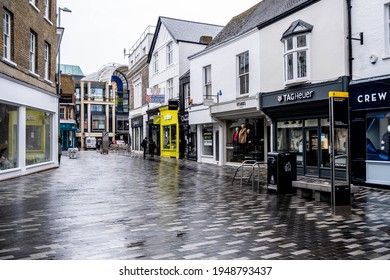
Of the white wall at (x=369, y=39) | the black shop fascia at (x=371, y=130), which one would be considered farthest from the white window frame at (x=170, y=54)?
the black shop fascia at (x=371, y=130)

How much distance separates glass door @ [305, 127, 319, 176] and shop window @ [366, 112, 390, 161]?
8.03 ft

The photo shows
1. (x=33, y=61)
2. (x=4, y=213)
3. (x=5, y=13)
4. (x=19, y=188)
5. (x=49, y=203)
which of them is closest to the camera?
(x=4, y=213)

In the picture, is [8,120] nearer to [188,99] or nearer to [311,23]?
[311,23]

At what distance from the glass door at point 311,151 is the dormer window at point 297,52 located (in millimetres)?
1992

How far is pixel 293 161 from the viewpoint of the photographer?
32.6 ft

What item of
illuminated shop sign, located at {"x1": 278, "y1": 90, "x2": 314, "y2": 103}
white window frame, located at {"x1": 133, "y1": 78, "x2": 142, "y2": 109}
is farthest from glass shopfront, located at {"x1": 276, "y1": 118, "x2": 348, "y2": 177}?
white window frame, located at {"x1": 133, "y1": 78, "x2": 142, "y2": 109}

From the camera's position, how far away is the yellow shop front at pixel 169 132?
2742 cm

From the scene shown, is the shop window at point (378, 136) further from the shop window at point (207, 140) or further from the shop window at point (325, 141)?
the shop window at point (207, 140)

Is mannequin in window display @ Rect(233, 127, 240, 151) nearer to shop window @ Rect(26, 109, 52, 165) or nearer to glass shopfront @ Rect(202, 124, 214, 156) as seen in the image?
glass shopfront @ Rect(202, 124, 214, 156)

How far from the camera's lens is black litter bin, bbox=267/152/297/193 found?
9820mm

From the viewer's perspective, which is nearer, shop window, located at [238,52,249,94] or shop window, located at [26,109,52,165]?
shop window, located at [26,109,52,165]

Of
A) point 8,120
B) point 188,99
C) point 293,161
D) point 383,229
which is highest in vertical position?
point 188,99

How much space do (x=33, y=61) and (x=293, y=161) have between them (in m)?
11.7

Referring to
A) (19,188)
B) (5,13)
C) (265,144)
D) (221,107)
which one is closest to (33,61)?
(5,13)
